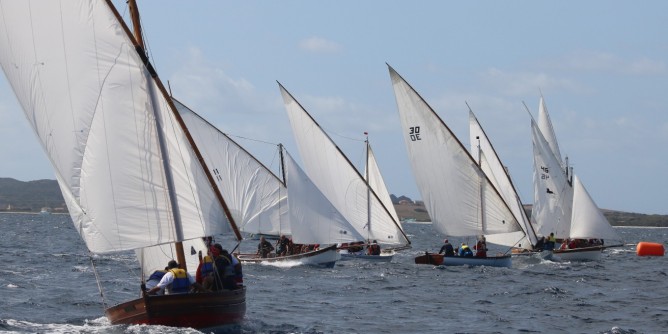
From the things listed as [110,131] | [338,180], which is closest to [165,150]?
[110,131]

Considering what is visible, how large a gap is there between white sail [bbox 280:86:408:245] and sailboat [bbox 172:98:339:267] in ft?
10.3

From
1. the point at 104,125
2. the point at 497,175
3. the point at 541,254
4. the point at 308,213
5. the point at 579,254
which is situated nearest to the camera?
the point at 104,125

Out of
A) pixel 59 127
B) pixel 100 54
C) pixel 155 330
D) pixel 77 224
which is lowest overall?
pixel 155 330

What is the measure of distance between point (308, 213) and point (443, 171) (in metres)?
9.66

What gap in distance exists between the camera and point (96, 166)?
103 ft

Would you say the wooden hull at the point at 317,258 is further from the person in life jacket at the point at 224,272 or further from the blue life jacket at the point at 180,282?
the blue life jacket at the point at 180,282

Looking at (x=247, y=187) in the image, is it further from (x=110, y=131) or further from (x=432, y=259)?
(x=110, y=131)

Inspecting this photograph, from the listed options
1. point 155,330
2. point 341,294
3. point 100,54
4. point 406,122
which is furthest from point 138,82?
point 406,122

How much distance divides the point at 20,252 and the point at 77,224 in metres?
45.8

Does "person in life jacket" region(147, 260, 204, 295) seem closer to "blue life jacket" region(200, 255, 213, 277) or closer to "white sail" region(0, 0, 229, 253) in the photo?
"blue life jacket" region(200, 255, 213, 277)

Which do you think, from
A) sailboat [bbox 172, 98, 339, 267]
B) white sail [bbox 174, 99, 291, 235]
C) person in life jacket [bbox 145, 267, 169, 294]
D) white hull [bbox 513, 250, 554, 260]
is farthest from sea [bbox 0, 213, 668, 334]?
white hull [bbox 513, 250, 554, 260]

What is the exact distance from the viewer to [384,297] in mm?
45594

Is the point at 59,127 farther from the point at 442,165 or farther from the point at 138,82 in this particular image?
the point at 442,165

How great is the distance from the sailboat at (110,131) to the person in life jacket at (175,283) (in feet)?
2.46
